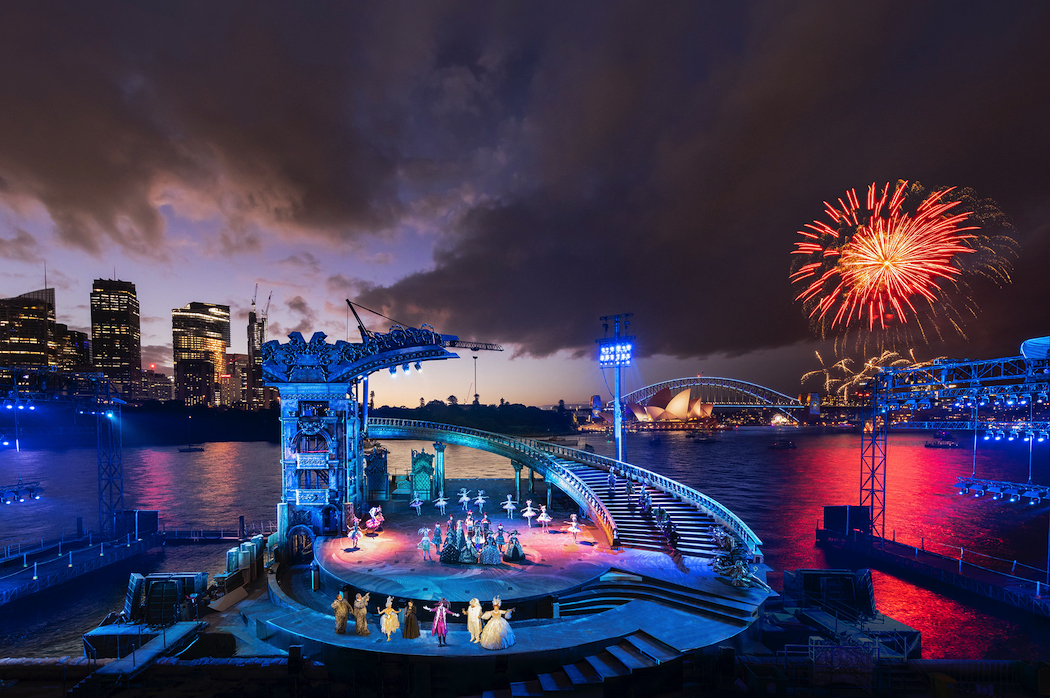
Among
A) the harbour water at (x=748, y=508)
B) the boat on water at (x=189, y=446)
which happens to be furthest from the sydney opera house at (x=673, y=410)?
the boat on water at (x=189, y=446)

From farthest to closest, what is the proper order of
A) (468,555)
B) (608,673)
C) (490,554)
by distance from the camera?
(468,555)
(490,554)
(608,673)

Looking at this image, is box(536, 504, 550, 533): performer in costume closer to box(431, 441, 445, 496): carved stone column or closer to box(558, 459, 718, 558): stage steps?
box(558, 459, 718, 558): stage steps

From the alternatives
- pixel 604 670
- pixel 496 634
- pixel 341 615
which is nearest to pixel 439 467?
pixel 341 615

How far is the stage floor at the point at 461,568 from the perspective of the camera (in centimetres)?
1992

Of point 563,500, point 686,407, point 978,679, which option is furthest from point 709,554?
point 686,407

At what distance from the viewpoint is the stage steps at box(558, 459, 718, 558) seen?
26.3 metres

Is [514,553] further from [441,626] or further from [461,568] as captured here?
[441,626]

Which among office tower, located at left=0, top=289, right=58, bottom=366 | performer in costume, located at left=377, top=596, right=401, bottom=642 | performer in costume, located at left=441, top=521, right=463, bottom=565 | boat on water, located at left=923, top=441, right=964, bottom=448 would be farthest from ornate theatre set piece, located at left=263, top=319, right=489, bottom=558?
office tower, located at left=0, top=289, right=58, bottom=366

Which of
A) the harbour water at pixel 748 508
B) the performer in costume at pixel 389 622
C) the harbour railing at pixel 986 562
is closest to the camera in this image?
the performer in costume at pixel 389 622

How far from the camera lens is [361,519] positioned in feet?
108

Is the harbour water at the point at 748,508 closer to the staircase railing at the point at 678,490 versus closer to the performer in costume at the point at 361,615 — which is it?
the staircase railing at the point at 678,490

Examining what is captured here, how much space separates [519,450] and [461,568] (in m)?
20.9

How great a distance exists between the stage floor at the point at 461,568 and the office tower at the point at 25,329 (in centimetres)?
21433

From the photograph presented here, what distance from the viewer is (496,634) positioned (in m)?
15.6
